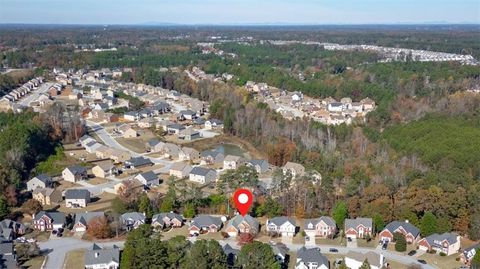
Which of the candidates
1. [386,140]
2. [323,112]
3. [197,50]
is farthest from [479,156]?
[197,50]

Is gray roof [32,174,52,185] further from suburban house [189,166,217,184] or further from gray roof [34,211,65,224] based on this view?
suburban house [189,166,217,184]

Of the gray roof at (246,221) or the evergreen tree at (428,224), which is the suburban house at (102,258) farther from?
the evergreen tree at (428,224)

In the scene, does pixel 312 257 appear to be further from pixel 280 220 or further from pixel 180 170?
pixel 180 170

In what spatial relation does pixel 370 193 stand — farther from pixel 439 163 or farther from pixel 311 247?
pixel 439 163

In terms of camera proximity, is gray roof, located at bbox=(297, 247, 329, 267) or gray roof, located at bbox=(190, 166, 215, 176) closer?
gray roof, located at bbox=(297, 247, 329, 267)

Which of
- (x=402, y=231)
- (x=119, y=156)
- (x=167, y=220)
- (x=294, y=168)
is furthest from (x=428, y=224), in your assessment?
(x=119, y=156)

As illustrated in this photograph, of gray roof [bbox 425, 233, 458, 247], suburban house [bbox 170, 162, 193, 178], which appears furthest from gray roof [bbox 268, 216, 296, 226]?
suburban house [bbox 170, 162, 193, 178]
